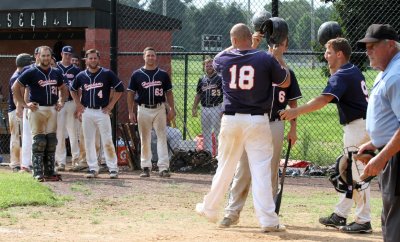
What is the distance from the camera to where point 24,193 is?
1077 cm

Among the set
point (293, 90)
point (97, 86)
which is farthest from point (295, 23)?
point (293, 90)

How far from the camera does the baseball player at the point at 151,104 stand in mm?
13508

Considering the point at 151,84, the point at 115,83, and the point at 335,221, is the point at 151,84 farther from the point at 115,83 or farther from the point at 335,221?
the point at 335,221

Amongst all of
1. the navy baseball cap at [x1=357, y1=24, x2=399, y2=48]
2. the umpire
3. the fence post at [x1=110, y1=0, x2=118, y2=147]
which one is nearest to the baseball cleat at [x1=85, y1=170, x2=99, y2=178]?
the fence post at [x1=110, y1=0, x2=118, y2=147]

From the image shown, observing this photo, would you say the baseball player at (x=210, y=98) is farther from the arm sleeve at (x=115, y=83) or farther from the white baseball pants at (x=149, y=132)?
the arm sleeve at (x=115, y=83)

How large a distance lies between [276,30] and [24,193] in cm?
435

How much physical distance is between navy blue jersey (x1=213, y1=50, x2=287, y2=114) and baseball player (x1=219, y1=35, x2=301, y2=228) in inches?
15.9

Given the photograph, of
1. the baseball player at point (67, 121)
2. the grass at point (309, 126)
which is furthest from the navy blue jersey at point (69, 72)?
the grass at point (309, 126)

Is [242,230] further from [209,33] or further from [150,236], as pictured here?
[209,33]

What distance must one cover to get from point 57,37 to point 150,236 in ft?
39.2

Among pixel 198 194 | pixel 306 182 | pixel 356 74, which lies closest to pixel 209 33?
pixel 306 182

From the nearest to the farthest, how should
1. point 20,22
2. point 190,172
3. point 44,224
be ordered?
point 44,224 → point 190,172 → point 20,22

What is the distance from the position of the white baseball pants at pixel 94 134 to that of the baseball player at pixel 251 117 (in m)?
5.37

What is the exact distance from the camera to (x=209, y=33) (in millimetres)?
15672
